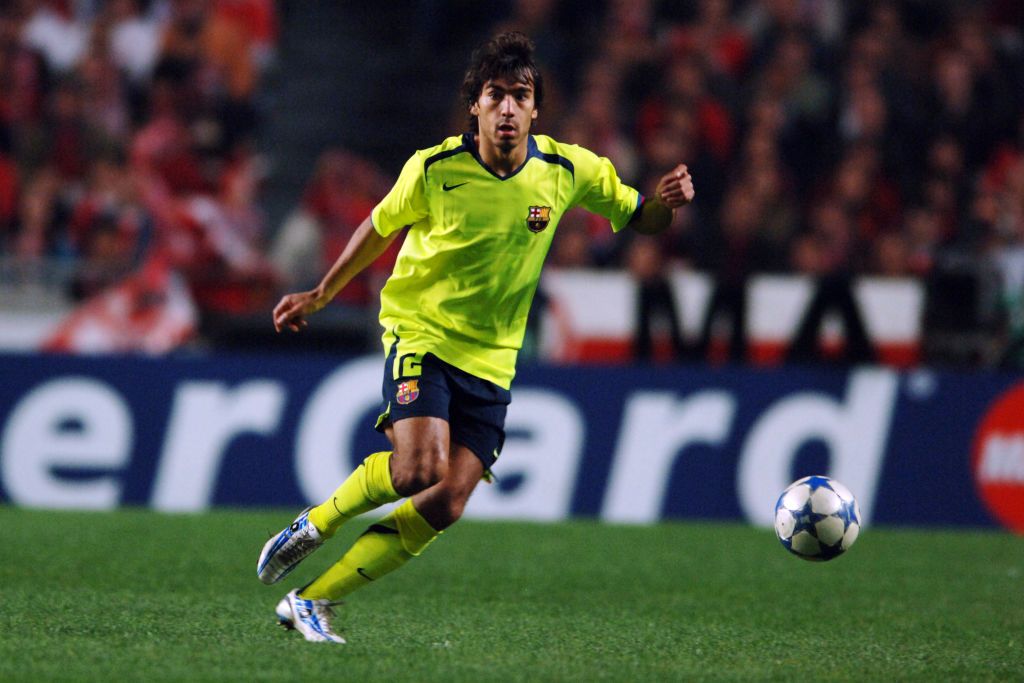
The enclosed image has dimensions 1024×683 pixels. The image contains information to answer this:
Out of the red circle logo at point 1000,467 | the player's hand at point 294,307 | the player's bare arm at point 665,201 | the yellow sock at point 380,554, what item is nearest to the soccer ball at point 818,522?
A: the player's bare arm at point 665,201

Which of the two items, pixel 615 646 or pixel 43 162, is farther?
pixel 43 162

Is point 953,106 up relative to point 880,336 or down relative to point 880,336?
up

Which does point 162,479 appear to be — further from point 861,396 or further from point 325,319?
point 861,396

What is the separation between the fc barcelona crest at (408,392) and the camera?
543 centimetres

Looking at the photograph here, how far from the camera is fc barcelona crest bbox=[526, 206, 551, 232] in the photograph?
5578 mm

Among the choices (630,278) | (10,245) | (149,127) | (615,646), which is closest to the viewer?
(615,646)

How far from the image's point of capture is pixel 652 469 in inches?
408

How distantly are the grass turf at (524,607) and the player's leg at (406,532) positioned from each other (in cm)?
24

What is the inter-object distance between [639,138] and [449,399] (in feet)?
25.4

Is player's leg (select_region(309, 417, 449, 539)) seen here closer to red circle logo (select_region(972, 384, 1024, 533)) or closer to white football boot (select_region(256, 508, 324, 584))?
white football boot (select_region(256, 508, 324, 584))

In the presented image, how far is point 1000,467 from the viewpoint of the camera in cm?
1041

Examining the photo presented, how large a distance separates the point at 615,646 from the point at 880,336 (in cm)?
602

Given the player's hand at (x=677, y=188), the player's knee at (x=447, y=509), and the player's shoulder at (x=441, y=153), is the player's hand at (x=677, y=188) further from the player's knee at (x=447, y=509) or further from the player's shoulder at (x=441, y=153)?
the player's knee at (x=447, y=509)

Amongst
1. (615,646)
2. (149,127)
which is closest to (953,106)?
(149,127)
